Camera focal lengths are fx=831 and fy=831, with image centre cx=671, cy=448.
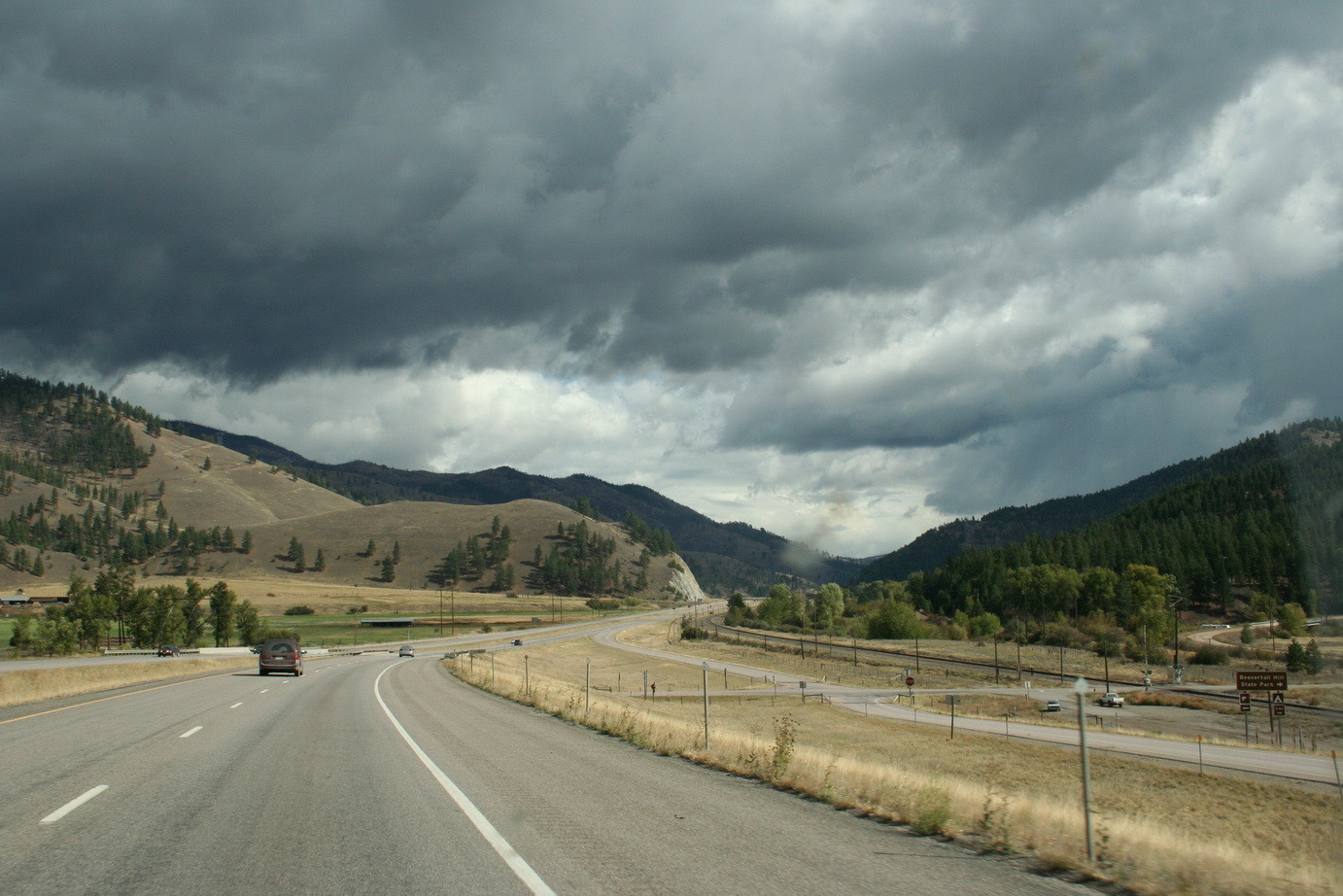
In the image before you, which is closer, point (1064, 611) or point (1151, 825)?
point (1151, 825)

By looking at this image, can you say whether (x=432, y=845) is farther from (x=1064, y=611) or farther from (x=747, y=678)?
(x=1064, y=611)

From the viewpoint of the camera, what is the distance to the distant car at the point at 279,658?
48094mm

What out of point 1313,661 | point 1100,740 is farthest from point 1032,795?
point 1313,661

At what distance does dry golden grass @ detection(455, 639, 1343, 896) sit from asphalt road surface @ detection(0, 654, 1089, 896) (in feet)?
2.26

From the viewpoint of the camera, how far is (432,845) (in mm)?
8500

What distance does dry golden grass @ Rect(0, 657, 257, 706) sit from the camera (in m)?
30.4

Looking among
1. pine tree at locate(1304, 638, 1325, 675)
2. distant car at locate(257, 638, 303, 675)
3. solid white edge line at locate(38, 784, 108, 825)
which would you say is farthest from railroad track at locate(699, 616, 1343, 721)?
solid white edge line at locate(38, 784, 108, 825)

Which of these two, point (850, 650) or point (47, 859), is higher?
point (47, 859)

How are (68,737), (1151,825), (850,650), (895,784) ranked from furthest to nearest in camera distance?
(850,650) → (68,737) → (895,784) → (1151,825)

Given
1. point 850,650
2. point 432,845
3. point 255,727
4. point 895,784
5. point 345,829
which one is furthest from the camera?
point 850,650

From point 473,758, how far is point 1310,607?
6454 inches

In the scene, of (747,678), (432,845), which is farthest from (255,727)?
(747,678)

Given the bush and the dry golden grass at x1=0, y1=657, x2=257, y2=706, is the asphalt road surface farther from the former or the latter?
the bush

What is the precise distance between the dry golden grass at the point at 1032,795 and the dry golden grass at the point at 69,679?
16371 mm
